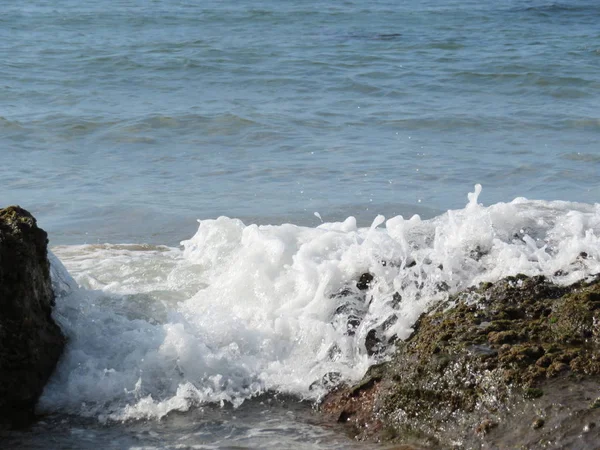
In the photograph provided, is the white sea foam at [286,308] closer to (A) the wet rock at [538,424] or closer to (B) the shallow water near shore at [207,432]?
(B) the shallow water near shore at [207,432]

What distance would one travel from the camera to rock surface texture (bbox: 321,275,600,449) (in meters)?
3.55

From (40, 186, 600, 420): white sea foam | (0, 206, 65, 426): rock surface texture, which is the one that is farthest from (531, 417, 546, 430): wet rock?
(0, 206, 65, 426): rock surface texture

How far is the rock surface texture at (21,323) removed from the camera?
425 cm

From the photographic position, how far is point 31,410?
14.2 feet

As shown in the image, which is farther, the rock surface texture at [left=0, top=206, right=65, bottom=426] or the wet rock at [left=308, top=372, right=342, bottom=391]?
the wet rock at [left=308, top=372, right=342, bottom=391]

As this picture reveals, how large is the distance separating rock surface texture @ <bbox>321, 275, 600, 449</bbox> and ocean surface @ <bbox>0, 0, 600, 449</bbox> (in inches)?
6.0

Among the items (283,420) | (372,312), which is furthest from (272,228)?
(283,420)

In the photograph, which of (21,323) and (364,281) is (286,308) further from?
(21,323)

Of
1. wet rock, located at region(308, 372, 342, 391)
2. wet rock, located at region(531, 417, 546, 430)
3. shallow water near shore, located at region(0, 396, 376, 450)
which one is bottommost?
shallow water near shore, located at region(0, 396, 376, 450)

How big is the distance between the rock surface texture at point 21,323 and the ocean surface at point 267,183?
131 mm

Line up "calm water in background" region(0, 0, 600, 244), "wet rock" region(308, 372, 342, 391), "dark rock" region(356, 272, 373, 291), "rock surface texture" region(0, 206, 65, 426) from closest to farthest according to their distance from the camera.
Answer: "rock surface texture" region(0, 206, 65, 426) → "wet rock" region(308, 372, 342, 391) → "dark rock" region(356, 272, 373, 291) → "calm water in background" region(0, 0, 600, 244)

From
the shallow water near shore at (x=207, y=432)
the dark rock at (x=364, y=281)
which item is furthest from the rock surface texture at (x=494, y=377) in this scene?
the dark rock at (x=364, y=281)

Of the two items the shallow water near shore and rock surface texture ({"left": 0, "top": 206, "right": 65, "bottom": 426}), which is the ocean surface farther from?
rock surface texture ({"left": 0, "top": 206, "right": 65, "bottom": 426})

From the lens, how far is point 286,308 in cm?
495
